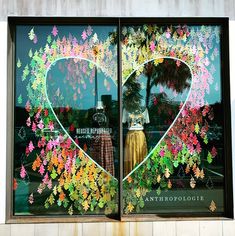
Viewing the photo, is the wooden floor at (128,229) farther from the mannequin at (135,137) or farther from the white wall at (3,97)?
the mannequin at (135,137)

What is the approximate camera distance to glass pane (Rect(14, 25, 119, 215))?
234 inches

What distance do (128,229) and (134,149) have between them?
1105 mm

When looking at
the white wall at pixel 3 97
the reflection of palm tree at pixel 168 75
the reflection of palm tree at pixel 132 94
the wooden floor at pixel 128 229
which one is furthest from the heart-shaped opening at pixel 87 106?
the wooden floor at pixel 128 229

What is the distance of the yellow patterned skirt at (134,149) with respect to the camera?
602cm

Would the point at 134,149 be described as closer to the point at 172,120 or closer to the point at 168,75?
the point at 172,120

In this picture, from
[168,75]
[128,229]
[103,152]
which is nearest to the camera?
[128,229]

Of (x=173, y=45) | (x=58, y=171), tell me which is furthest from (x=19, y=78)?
(x=173, y=45)

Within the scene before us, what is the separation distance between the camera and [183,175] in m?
6.02

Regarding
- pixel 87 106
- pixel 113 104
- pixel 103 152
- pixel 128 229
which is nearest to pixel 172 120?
pixel 113 104

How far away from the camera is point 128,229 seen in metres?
5.73

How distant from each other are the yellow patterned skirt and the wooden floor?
774mm

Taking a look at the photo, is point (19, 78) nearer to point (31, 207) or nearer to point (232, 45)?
point (31, 207)

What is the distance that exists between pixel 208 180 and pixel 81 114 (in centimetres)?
203

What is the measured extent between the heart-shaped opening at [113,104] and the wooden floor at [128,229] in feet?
2.45
